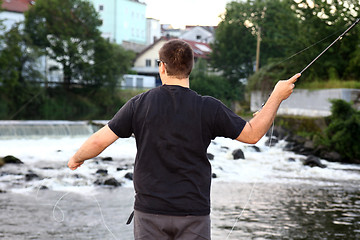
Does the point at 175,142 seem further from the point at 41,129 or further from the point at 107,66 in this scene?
the point at 107,66

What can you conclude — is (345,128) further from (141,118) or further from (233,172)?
(141,118)

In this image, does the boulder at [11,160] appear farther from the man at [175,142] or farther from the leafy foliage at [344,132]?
the man at [175,142]

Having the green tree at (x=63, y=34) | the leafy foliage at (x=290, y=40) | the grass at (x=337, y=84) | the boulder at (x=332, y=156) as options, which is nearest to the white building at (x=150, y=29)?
the leafy foliage at (x=290, y=40)

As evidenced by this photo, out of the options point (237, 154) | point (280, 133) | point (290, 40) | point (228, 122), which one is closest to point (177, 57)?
point (228, 122)

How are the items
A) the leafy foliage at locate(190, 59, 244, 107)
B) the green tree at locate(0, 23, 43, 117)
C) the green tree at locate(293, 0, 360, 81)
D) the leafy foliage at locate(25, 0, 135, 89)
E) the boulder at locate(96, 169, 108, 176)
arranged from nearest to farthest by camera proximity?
the leafy foliage at locate(190, 59, 244, 107) < the boulder at locate(96, 169, 108, 176) < the green tree at locate(293, 0, 360, 81) < the green tree at locate(0, 23, 43, 117) < the leafy foliage at locate(25, 0, 135, 89)

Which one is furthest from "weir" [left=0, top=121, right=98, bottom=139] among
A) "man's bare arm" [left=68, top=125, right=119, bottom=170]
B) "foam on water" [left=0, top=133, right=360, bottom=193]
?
"man's bare arm" [left=68, top=125, right=119, bottom=170]

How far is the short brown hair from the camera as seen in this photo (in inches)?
127

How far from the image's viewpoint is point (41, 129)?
89.2 feet

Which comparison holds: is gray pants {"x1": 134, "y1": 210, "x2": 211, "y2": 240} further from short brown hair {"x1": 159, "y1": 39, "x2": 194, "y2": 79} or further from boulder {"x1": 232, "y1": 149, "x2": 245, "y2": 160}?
boulder {"x1": 232, "y1": 149, "x2": 245, "y2": 160}

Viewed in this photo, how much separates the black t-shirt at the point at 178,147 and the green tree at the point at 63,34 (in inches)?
1890

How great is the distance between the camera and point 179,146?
315cm

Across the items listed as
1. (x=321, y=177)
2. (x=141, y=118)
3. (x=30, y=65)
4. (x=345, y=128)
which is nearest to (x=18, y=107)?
(x=30, y=65)

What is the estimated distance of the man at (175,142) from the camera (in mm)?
3148

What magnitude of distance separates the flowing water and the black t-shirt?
3235mm
